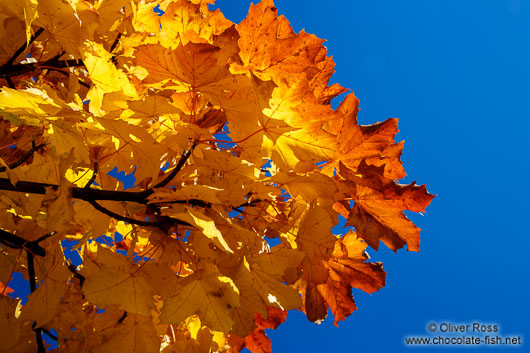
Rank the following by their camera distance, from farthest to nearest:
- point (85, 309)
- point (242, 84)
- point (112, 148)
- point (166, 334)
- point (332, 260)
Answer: point (85, 309) → point (166, 334) → point (332, 260) → point (112, 148) → point (242, 84)

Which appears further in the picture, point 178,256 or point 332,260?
point 332,260

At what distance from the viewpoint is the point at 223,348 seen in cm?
108

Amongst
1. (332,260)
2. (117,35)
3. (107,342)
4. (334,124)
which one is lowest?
(107,342)

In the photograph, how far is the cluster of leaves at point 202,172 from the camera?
59 centimetres

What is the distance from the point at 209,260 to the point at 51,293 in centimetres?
37

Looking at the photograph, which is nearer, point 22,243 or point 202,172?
point 202,172

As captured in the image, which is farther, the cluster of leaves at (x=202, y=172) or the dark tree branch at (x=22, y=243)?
the dark tree branch at (x=22, y=243)

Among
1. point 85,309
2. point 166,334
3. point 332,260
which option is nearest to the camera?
point 332,260

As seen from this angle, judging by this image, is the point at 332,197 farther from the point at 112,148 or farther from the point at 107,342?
the point at 107,342

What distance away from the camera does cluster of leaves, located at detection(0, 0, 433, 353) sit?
59 cm

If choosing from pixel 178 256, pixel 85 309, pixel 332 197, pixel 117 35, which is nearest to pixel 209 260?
pixel 178 256

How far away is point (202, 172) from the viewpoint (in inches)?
27.3

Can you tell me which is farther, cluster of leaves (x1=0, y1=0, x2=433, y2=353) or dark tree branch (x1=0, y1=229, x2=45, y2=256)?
dark tree branch (x1=0, y1=229, x2=45, y2=256)

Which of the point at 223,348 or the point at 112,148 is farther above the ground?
the point at 112,148
